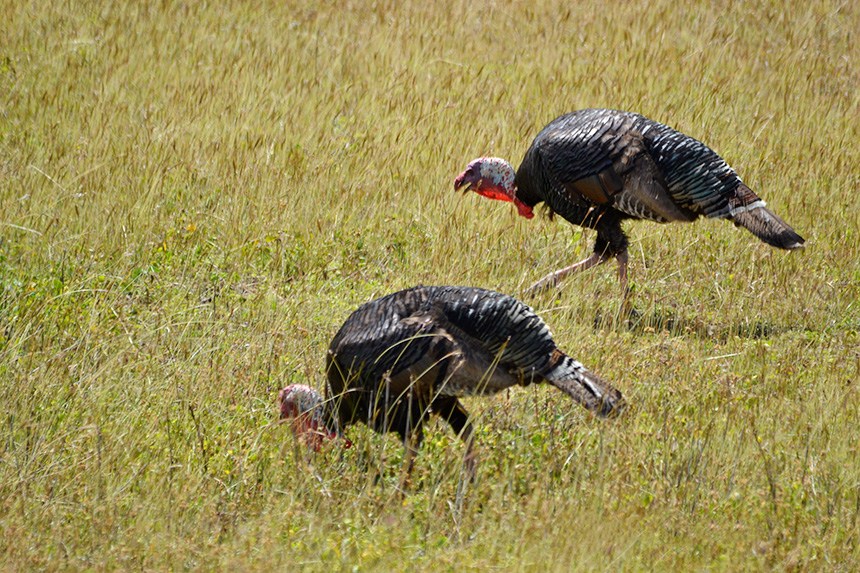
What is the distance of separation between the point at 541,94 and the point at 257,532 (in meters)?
6.57

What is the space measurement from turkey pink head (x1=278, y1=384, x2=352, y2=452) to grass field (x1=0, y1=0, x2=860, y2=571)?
0.34 feet

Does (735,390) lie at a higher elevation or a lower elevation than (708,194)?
lower

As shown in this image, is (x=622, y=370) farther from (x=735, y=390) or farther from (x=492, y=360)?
(x=492, y=360)

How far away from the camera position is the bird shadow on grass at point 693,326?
17.1 feet

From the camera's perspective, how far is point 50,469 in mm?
3291

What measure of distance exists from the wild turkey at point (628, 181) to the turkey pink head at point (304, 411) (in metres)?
1.93

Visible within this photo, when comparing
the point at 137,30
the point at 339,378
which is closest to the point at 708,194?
the point at 339,378

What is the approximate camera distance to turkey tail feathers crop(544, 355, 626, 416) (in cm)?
319

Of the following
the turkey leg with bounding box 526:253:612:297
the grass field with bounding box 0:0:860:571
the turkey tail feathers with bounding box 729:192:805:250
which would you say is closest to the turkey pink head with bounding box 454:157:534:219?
the grass field with bounding box 0:0:860:571

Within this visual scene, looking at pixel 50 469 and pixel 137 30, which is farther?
pixel 137 30

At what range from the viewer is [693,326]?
214 inches

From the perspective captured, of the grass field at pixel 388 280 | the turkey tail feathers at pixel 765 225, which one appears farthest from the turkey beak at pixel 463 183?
the turkey tail feathers at pixel 765 225

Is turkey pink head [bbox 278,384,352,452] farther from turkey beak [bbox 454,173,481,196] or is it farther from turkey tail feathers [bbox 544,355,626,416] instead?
turkey beak [bbox 454,173,481,196]

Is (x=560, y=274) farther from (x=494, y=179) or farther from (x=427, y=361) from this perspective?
(x=427, y=361)
